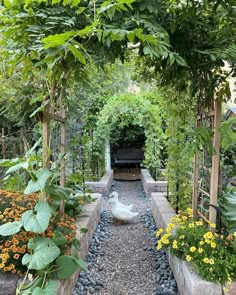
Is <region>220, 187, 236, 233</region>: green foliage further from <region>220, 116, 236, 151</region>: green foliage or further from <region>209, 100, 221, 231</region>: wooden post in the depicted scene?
<region>220, 116, 236, 151</region>: green foliage

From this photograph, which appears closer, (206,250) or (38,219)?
(38,219)

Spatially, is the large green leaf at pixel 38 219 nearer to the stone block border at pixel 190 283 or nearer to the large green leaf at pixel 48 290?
the large green leaf at pixel 48 290

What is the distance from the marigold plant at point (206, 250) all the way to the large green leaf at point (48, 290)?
902 mm

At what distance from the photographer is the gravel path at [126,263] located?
7.99 ft

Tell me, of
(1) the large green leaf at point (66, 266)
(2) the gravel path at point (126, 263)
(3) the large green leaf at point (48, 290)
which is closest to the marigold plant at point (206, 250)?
(2) the gravel path at point (126, 263)

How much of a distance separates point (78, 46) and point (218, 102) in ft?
3.89

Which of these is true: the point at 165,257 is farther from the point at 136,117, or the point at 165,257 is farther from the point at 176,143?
the point at 136,117

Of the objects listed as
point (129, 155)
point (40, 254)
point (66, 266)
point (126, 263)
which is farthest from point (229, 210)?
point (129, 155)

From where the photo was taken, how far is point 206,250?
207 cm

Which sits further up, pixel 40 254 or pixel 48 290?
pixel 40 254

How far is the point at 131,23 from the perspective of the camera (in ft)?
5.31

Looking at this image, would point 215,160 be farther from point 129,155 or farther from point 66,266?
point 129,155

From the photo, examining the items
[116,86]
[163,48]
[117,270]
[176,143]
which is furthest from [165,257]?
[116,86]

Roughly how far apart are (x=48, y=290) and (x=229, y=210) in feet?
4.73
